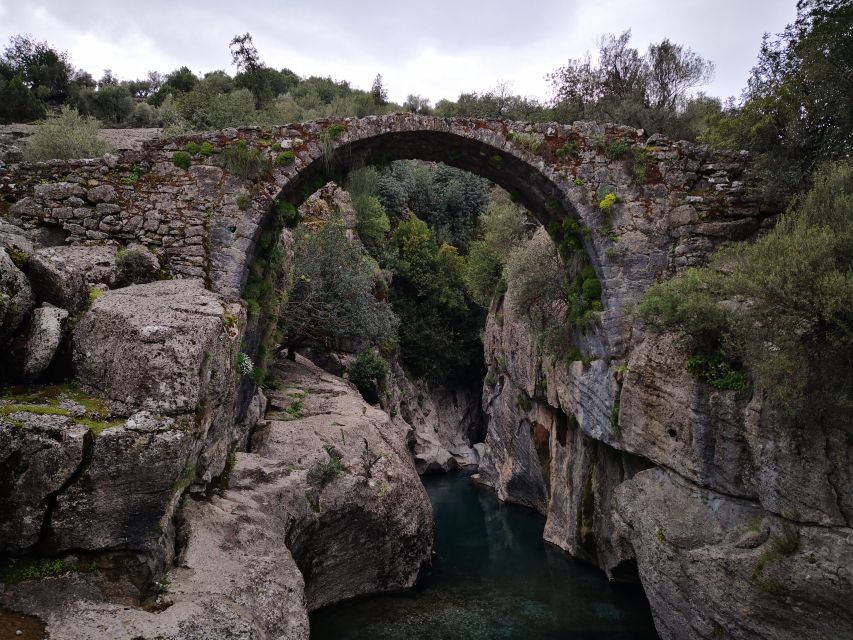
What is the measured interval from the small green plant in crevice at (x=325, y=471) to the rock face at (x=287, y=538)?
22 millimetres

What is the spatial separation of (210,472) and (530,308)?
9048mm

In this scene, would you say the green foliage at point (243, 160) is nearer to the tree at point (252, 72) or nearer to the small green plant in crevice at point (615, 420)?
the small green plant in crevice at point (615, 420)

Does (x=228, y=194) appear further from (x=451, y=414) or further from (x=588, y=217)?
(x=451, y=414)

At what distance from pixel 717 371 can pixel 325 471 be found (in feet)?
21.7

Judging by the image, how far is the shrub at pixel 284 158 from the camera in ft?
Answer: 35.5

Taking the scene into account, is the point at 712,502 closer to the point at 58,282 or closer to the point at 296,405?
the point at 296,405

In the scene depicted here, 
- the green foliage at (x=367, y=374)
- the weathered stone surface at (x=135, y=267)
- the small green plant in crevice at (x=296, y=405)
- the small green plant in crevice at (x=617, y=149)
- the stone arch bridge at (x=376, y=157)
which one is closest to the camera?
the weathered stone surface at (x=135, y=267)

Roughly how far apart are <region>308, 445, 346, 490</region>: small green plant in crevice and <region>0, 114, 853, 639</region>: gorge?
50 millimetres

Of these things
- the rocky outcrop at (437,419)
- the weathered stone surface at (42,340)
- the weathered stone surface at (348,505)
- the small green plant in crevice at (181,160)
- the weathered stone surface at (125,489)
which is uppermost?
the small green plant in crevice at (181,160)

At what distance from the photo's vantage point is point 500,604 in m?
10.8

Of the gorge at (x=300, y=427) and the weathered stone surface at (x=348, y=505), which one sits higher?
the gorge at (x=300, y=427)

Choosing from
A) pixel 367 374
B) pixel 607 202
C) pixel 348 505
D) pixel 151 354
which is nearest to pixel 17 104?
pixel 367 374

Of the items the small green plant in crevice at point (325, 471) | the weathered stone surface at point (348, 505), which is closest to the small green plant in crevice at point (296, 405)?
the weathered stone surface at point (348, 505)

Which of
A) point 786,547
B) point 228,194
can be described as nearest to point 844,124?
point 786,547
